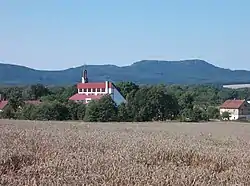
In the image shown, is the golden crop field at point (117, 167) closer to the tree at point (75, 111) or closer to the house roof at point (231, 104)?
the tree at point (75, 111)

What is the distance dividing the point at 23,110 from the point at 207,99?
6744cm

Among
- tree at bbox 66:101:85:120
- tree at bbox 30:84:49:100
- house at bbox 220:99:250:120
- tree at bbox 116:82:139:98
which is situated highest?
tree at bbox 116:82:139:98

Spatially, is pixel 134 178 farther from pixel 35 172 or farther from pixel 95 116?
pixel 95 116

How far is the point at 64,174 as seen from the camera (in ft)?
18.0

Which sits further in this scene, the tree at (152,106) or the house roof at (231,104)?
the house roof at (231,104)

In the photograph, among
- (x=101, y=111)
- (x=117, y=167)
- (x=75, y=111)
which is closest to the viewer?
(x=117, y=167)

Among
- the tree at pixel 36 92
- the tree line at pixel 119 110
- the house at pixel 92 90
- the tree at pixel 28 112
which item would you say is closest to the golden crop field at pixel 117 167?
the tree line at pixel 119 110

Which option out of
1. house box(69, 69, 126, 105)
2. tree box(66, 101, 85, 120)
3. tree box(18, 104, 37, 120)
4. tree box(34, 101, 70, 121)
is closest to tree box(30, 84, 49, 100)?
house box(69, 69, 126, 105)

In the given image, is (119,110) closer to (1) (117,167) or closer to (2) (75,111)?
(2) (75,111)

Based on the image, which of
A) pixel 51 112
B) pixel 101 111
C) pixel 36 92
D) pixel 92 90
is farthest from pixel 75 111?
pixel 92 90

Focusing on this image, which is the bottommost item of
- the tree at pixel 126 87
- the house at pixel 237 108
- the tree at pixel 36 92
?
the house at pixel 237 108

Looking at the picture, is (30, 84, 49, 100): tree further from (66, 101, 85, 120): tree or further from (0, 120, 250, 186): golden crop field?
(0, 120, 250, 186): golden crop field

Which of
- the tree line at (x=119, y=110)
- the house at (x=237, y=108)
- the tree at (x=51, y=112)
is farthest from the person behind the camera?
the house at (x=237, y=108)

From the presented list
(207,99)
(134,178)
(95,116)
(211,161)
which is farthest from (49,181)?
(207,99)
